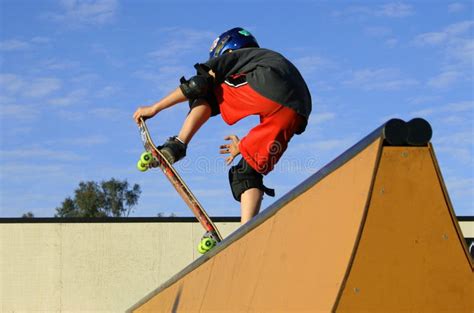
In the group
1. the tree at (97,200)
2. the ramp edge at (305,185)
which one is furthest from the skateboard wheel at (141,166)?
the tree at (97,200)

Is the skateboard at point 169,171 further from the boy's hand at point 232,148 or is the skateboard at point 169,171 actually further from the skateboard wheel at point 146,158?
the boy's hand at point 232,148

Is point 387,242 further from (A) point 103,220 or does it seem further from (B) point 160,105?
(A) point 103,220

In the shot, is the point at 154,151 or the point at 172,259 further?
the point at 172,259

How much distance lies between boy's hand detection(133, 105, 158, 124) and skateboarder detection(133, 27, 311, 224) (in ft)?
0.17

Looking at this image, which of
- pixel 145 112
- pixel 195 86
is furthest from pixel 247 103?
pixel 145 112

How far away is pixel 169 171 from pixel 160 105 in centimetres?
53

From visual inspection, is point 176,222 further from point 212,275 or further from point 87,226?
point 212,275

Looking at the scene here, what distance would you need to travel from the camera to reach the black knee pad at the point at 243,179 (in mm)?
5035

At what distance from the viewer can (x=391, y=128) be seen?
270 cm

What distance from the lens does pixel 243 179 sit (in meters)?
5.04

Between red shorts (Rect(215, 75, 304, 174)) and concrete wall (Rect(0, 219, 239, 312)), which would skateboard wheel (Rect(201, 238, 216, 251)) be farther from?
concrete wall (Rect(0, 219, 239, 312))

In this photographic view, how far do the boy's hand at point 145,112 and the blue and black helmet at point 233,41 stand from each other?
0.60 metres

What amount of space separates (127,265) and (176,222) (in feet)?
4.93

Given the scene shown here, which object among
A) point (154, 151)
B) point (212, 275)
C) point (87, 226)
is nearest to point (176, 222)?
point (87, 226)
